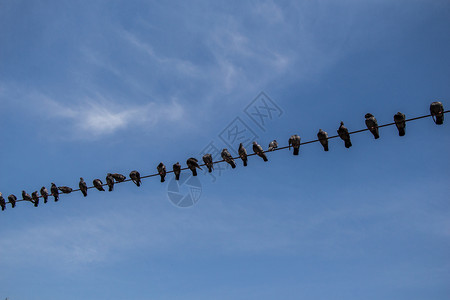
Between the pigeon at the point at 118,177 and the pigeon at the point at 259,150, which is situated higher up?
the pigeon at the point at 118,177

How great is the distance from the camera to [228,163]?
13.2 metres

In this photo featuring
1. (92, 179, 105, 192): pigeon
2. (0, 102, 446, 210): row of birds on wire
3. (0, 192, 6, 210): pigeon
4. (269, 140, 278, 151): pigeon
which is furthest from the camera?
(0, 192, 6, 210): pigeon

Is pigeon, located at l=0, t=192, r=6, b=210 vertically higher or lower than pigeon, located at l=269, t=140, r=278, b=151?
higher

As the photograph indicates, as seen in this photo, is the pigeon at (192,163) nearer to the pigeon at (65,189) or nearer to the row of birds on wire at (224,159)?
the row of birds on wire at (224,159)

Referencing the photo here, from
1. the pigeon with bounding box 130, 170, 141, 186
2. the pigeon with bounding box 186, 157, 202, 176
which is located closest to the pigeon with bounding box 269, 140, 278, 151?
the pigeon with bounding box 186, 157, 202, 176

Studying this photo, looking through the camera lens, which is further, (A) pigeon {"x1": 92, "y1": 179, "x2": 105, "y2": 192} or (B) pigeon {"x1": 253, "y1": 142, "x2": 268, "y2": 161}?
(A) pigeon {"x1": 92, "y1": 179, "x2": 105, "y2": 192}

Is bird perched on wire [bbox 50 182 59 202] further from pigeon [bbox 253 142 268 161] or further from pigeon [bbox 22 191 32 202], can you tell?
pigeon [bbox 253 142 268 161]

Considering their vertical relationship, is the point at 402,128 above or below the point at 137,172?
below

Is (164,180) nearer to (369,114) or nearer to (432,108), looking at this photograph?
(369,114)

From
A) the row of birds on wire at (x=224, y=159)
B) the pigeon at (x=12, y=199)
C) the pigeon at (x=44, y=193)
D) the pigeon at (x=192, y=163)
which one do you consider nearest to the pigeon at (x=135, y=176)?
the row of birds on wire at (x=224, y=159)

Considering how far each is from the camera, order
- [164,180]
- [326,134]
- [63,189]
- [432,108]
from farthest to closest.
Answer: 1. [63,189]
2. [164,180]
3. [326,134]
4. [432,108]

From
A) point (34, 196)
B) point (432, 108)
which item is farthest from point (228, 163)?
point (34, 196)

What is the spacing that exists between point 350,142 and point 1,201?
14.6m

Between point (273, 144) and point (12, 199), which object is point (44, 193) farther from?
point (273, 144)
